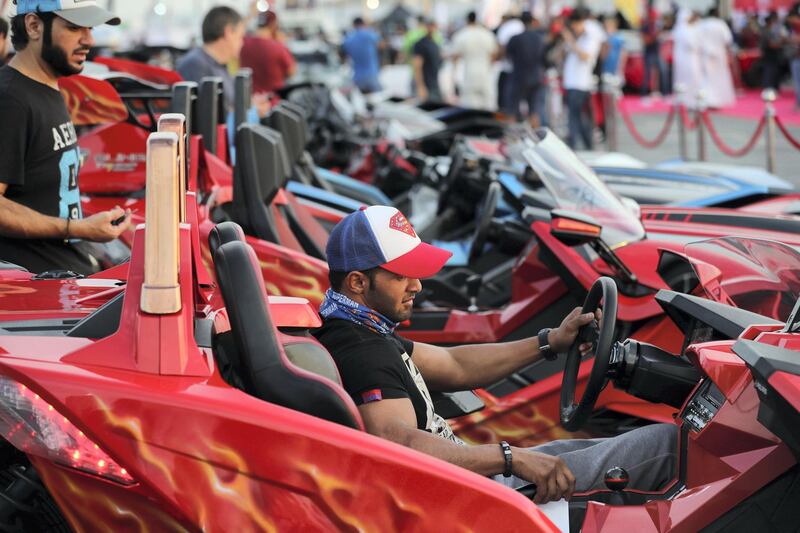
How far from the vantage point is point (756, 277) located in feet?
12.4

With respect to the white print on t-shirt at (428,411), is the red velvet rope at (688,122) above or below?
below

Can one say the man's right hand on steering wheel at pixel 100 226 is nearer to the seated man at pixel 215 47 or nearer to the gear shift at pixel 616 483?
the gear shift at pixel 616 483

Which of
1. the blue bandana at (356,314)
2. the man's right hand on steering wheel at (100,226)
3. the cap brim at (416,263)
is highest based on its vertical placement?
the man's right hand on steering wheel at (100,226)

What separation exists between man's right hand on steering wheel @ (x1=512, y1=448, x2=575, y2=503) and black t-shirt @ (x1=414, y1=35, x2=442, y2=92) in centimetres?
1652

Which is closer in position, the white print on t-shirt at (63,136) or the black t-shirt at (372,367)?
the black t-shirt at (372,367)

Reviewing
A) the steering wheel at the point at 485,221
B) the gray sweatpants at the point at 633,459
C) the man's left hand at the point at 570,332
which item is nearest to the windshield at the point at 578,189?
the steering wheel at the point at 485,221

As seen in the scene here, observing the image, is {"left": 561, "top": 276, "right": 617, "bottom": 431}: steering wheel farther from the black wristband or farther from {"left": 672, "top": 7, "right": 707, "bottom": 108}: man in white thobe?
{"left": 672, "top": 7, "right": 707, "bottom": 108}: man in white thobe

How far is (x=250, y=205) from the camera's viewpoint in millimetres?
5066

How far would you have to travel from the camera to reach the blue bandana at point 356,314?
10.4ft

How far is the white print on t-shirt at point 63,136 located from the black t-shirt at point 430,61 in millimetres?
15146

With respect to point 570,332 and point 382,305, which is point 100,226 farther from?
point 570,332

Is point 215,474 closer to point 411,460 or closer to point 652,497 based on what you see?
point 411,460

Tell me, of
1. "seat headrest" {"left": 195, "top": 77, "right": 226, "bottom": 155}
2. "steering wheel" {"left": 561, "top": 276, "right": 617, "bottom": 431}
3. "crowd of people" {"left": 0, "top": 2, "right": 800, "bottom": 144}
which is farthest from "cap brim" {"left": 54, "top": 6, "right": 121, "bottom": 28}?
"crowd of people" {"left": 0, "top": 2, "right": 800, "bottom": 144}

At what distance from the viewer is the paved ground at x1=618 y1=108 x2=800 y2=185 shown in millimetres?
13555
